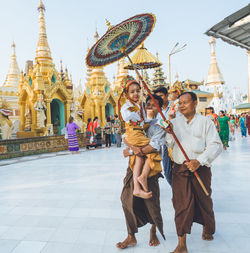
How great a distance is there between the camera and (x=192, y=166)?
206cm

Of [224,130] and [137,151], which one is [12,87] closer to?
[224,130]

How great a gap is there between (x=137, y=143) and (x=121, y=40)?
4.40 ft

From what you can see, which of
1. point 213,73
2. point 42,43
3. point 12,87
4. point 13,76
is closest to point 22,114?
point 42,43

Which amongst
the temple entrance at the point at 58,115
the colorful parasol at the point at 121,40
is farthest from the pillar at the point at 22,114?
the colorful parasol at the point at 121,40

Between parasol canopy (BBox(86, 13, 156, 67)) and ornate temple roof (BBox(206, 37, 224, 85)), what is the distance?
52505mm

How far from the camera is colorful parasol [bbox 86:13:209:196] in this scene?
2.42 m

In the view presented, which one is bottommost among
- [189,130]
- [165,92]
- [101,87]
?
[189,130]

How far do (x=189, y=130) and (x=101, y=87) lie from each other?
56.7ft

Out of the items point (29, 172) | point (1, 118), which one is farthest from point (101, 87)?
point (29, 172)

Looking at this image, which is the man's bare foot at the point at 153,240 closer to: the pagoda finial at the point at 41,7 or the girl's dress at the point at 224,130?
the girl's dress at the point at 224,130

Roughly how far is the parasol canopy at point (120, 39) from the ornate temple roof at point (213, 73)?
52505 millimetres

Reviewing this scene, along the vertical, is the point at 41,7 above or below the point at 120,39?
above

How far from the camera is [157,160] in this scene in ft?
7.27

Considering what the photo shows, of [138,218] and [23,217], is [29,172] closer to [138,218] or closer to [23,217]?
[23,217]
